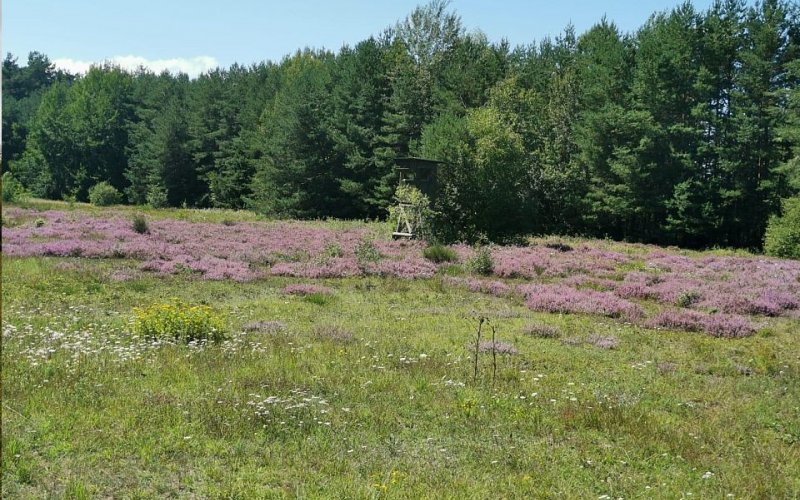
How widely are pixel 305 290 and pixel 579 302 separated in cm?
851

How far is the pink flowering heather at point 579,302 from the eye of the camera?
1762cm

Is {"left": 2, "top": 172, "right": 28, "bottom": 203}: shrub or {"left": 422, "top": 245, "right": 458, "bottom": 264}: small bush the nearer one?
{"left": 422, "top": 245, "right": 458, "bottom": 264}: small bush

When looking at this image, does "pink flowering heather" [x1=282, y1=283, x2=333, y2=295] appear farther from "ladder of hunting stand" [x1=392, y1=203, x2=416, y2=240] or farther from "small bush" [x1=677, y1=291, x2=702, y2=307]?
"ladder of hunting stand" [x1=392, y1=203, x2=416, y2=240]

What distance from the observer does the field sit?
6789 millimetres

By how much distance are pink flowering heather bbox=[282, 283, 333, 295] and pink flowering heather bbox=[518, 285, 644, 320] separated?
20.8ft

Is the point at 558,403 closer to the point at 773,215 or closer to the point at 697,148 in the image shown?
the point at 773,215

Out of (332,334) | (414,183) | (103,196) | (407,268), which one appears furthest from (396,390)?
(103,196)

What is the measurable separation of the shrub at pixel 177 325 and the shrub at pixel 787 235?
35.1 meters

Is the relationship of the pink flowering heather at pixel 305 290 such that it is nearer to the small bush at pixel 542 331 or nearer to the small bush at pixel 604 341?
the small bush at pixel 542 331

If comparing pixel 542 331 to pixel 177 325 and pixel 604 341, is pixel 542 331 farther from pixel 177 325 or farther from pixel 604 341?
pixel 177 325

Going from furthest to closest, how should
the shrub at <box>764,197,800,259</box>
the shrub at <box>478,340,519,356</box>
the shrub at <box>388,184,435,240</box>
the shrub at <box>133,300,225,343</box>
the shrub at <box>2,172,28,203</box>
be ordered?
the shrub at <box>2,172,28,203</box> < the shrub at <box>764,197,800,259</box> < the shrub at <box>388,184,435,240</box> < the shrub at <box>478,340,519,356</box> < the shrub at <box>133,300,225,343</box>

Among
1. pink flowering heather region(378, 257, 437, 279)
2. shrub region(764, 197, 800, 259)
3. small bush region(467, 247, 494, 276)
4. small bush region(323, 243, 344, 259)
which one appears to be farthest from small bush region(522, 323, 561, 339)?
shrub region(764, 197, 800, 259)

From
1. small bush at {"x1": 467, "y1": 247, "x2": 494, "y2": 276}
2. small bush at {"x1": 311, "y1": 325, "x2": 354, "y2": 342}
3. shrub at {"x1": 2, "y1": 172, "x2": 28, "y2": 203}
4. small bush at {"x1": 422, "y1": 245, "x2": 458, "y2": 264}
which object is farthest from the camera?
shrub at {"x1": 2, "y1": 172, "x2": 28, "y2": 203}

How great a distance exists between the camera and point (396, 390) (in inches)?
385
